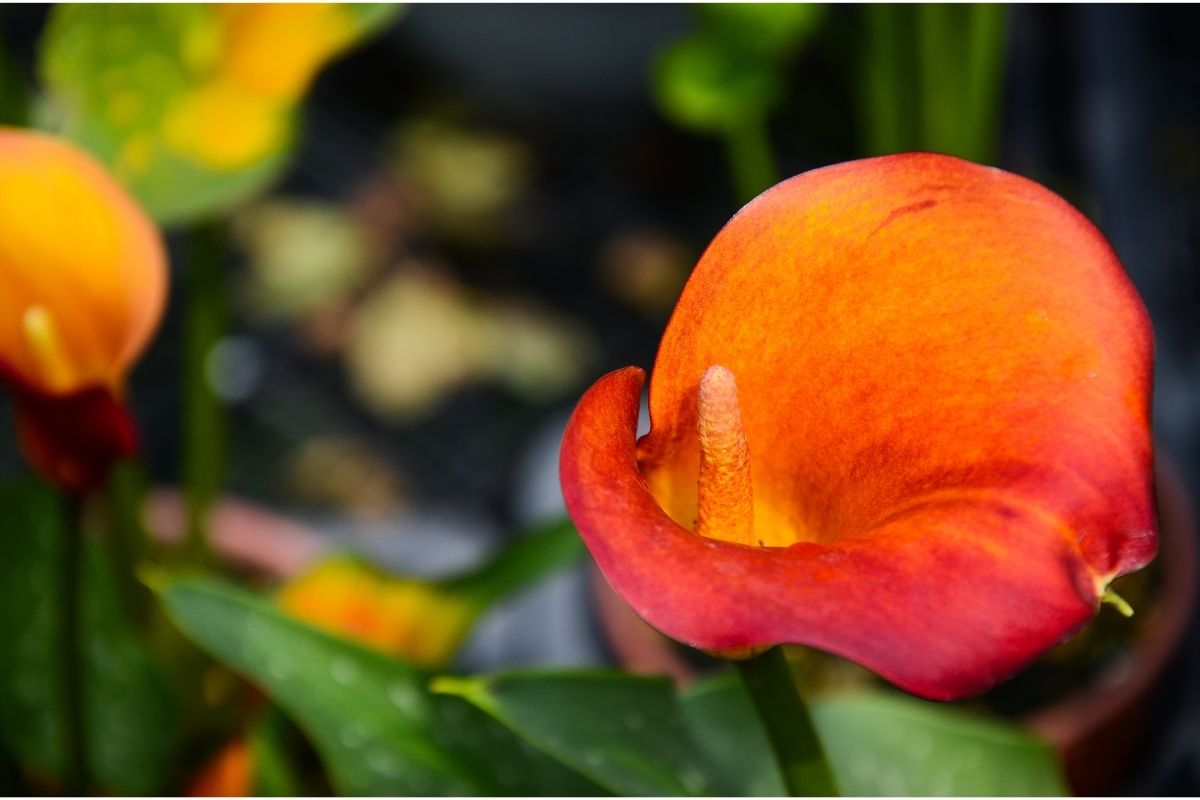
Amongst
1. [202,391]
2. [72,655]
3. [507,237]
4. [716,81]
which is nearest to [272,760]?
[72,655]

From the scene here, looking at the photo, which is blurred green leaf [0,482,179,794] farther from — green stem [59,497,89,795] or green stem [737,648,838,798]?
green stem [737,648,838,798]

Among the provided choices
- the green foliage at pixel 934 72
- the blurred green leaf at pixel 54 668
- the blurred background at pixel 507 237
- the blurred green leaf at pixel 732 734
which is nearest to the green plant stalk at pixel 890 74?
the green foliage at pixel 934 72

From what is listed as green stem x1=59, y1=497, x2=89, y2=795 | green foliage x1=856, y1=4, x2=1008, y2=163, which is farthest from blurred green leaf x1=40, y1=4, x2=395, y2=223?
green foliage x1=856, y1=4, x2=1008, y2=163

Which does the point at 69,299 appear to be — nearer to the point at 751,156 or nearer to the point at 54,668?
the point at 54,668

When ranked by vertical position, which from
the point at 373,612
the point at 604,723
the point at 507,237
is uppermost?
the point at 604,723

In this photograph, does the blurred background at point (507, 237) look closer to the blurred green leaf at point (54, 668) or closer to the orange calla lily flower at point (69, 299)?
the blurred green leaf at point (54, 668)

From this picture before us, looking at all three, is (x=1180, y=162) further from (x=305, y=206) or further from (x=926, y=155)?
(x=305, y=206)
